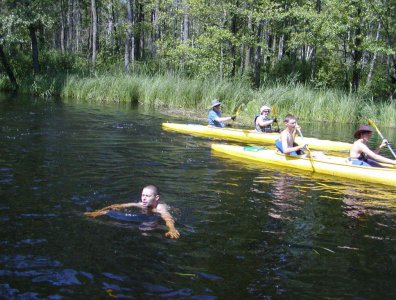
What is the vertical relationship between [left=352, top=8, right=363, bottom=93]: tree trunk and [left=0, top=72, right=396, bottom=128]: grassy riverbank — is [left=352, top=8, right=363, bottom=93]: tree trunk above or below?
above

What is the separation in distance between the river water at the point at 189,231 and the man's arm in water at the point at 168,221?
0.10m

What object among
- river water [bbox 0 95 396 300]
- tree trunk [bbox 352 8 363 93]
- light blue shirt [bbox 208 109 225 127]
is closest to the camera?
river water [bbox 0 95 396 300]

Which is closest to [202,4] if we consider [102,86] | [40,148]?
[102,86]

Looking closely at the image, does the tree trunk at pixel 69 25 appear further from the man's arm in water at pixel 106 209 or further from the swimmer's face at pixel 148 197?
the swimmer's face at pixel 148 197

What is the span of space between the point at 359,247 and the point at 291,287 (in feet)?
5.07

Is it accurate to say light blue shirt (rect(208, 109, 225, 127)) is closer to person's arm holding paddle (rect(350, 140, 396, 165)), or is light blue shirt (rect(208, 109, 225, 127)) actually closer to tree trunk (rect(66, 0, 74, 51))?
person's arm holding paddle (rect(350, 140, 396, 165))

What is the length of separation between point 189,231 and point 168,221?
0.30 metres

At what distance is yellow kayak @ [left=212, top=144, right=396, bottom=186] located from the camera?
30.5ft

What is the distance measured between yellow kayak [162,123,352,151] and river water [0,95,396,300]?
10.1 feet

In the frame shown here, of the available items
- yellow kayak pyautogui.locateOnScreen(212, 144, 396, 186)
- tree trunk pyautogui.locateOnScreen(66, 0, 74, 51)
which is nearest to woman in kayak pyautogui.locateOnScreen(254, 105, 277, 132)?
yellow kayak pyautogui.locateOnScreen(212, 144, 396, 186)

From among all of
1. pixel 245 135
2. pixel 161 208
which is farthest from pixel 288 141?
pixel 161 208

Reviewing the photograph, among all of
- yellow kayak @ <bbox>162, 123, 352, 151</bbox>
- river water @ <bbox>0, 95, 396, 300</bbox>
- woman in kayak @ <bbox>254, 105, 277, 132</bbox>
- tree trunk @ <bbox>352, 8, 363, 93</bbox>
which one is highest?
tree trunk @ <bbox>352, 8, 363, 93</bbox>

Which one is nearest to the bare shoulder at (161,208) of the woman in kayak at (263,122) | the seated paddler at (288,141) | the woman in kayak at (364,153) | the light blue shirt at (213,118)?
the seated paddler at (288,141)

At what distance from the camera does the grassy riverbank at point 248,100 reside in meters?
19.0
